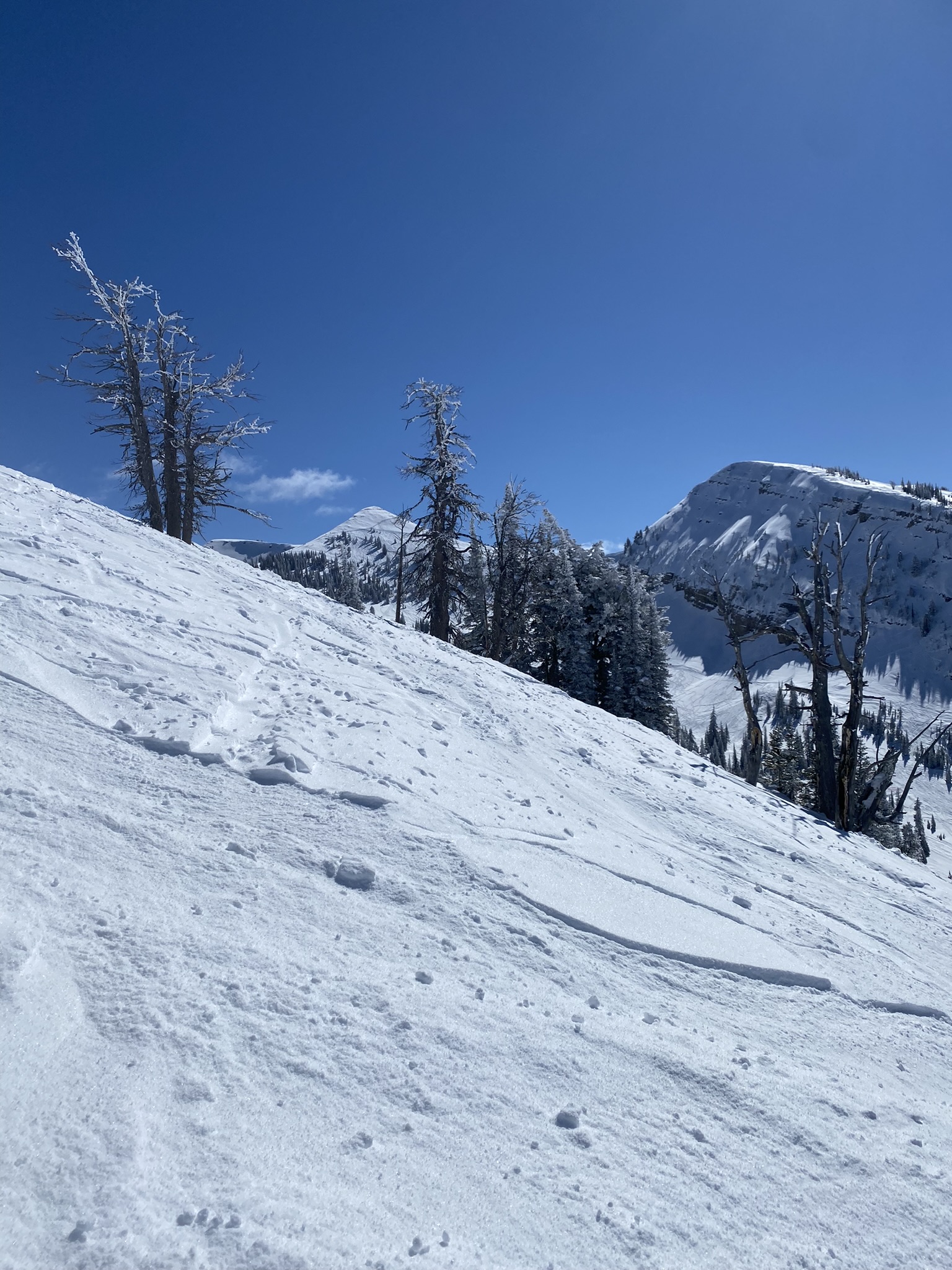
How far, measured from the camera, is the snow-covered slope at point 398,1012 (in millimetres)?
2346

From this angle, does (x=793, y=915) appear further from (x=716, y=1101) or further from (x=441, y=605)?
(x=441, y=605)

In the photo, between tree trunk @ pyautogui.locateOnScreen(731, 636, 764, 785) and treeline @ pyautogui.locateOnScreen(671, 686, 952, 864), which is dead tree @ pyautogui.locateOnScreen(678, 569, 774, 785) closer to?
tree trunk @ pyautogui.locateOnScreen(731, 636, 764, 785)

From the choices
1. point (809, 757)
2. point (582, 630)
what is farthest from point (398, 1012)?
point (582, 630)

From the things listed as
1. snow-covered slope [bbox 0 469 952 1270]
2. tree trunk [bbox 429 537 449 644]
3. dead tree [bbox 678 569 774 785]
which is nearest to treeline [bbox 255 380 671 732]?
tree trunk [bbox 429 537 449 644]

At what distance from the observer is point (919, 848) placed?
69.6m

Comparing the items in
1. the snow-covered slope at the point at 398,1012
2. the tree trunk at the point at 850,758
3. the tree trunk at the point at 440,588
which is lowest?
the snow-covered slope at the point at 398,1012

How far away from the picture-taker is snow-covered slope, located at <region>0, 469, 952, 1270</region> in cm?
235

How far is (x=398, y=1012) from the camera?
328cm

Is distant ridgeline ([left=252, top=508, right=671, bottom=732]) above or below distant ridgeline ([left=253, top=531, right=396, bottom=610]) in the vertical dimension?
below

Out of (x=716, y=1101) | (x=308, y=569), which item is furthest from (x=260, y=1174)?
(x=308, y=569)

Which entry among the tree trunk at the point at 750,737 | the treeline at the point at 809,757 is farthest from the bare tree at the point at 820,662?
the tree trunk at the point at 750,737

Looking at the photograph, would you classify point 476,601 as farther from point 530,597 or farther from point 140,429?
point 140,429

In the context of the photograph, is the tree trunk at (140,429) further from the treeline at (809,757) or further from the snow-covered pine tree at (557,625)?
the treeline at (809,757)

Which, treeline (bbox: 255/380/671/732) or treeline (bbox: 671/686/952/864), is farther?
treeline (bbox: 255/380/671/732)
